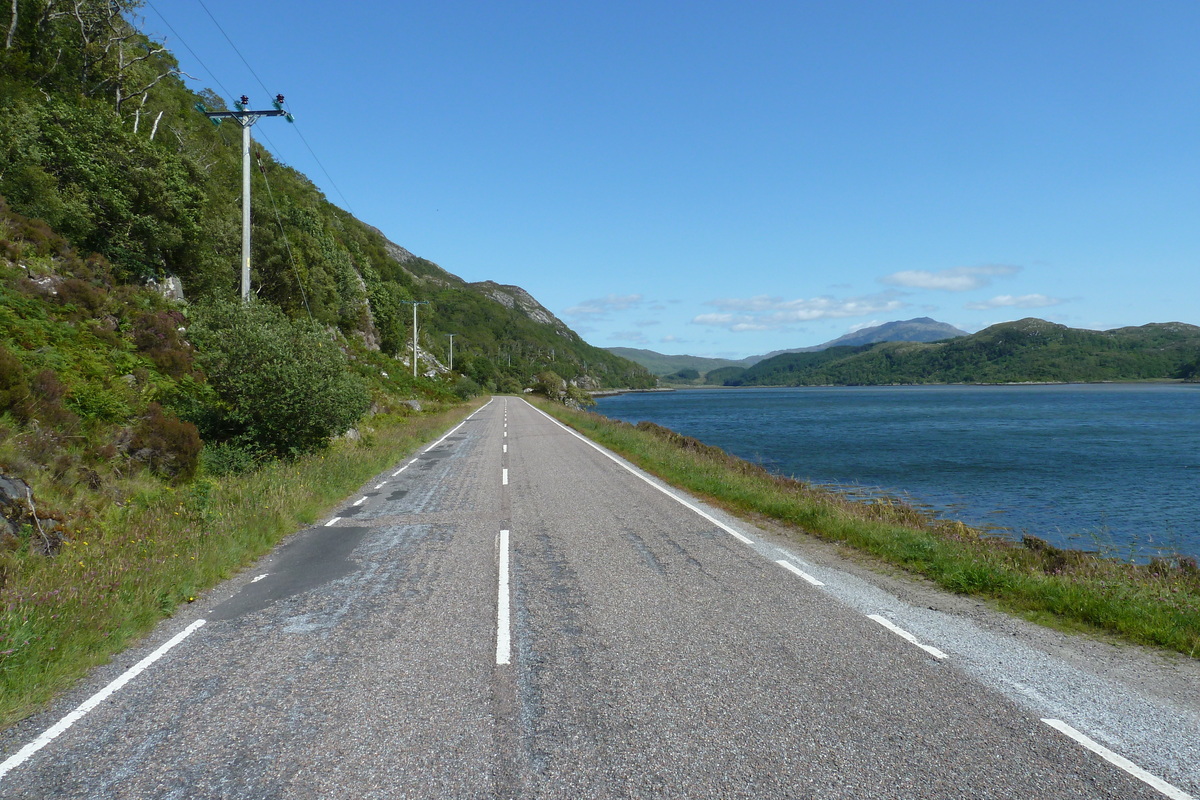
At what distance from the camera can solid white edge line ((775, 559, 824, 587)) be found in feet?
24.9

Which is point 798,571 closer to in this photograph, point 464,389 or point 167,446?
point 167,446

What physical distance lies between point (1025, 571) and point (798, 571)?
2914 millimetres

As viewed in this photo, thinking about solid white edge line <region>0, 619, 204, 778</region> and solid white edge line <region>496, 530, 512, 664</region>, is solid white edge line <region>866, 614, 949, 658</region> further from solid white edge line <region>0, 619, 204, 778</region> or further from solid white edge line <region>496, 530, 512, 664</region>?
solid white edge line <region>0, 619, 204, 778</region>

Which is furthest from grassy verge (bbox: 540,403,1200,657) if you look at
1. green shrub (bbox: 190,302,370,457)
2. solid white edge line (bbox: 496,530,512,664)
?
green shrub (bbox: 190,302,370,457)

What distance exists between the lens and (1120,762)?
3750 millimetres

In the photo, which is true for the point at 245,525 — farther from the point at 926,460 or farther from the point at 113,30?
the point at 926,460

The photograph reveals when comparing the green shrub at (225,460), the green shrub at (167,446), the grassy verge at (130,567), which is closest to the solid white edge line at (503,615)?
the grassy verge at (130,567)

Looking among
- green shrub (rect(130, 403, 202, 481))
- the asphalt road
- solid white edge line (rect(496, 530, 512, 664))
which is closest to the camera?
the asphalt road

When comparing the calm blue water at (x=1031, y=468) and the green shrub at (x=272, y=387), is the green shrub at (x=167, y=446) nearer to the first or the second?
the green shrub at (x=272, y=387)

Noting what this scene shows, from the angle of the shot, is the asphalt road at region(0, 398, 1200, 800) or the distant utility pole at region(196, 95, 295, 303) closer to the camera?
the asphalt road at region(0, 398, 1200, 800)

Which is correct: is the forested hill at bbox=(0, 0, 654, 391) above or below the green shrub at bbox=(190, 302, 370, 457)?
above

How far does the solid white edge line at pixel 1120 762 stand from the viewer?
3.47 m

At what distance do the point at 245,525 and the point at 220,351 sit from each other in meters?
8.39

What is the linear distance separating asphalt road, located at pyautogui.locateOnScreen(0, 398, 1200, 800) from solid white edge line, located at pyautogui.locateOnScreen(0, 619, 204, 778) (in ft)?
0.07
